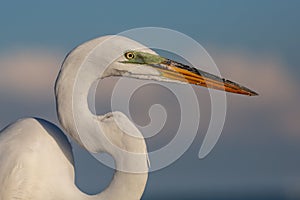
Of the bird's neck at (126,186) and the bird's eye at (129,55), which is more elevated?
the bird's eye at (129,55)

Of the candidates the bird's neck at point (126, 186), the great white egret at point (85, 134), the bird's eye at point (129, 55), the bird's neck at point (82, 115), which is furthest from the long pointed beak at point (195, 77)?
the bird's neck at point (126, 186)

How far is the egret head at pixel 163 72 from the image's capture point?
24.6ft

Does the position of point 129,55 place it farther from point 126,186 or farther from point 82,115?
point 126,186

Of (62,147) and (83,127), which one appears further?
(62,147)

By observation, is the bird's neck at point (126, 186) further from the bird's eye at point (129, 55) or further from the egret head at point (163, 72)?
the bird's eye at point (129, 55)

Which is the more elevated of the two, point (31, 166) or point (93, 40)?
point (93, 40)

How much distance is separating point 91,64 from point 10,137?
1.25 m

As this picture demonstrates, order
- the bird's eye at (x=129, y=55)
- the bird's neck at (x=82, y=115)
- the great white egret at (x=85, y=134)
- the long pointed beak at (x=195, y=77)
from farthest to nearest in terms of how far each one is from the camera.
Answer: the long pointed beak at (x=195, y=77) < the bird's eye at (x=129, y=55) < the bird's neck at (x=82, y=115) < the great white egret at (x=85, y=134)

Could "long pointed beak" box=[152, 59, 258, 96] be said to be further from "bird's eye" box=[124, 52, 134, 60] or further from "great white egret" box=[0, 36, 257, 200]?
"bird's eye" box=[124, 52, 134, 60]

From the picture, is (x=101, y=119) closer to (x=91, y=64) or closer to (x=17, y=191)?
(x=91, y=64)

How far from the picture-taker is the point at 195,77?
7711mm

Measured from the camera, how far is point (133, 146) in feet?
23.0

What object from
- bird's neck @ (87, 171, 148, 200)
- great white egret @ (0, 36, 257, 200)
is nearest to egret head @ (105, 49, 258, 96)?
great white egret @ (0, 36, 257, 200)

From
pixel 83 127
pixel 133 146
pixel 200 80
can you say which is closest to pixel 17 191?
pixel 83 127
